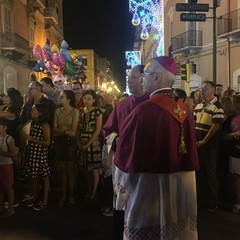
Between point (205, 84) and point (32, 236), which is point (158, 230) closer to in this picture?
point (32, 236)

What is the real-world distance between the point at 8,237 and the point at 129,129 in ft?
9.52

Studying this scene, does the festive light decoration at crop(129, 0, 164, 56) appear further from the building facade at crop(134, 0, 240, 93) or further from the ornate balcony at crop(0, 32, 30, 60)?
the ornate balcony at crop(0, 32, 30, 60)

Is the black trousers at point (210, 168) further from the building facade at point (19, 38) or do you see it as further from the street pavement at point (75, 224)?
the building facade at point (19, 38)

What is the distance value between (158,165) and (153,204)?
32 centimetres

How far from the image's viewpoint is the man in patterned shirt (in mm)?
6031

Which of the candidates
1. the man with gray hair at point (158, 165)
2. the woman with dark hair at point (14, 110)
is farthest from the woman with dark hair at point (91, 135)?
the man with gray hair at point (158, 165)

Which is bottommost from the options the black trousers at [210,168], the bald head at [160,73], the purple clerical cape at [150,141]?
the black trousers at [210,168]

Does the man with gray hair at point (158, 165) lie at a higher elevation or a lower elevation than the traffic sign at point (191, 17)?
lower

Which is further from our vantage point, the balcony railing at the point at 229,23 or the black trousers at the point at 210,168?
the balcony railing at the point at 229,23

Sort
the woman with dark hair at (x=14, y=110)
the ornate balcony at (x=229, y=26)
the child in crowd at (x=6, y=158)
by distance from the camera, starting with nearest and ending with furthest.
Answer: the child in crowd at (x=6, y=158)
the woman with dark hair at (x=14, y=110)
the ornate balcony at (x=229, y=26)

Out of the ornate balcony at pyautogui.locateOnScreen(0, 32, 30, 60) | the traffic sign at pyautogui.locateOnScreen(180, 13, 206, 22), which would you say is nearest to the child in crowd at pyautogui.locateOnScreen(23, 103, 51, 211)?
the traffic sign at pyautogui.locateOnScreen(180, 13, 206, 22)

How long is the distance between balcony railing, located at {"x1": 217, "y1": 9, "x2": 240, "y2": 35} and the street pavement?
610 inches

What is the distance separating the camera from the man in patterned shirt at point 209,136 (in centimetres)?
603

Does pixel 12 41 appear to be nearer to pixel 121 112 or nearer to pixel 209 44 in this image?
pixel 209 44
